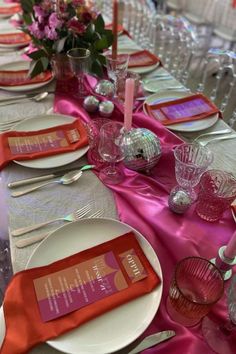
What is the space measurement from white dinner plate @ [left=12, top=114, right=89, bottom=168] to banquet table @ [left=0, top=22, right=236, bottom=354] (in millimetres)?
20

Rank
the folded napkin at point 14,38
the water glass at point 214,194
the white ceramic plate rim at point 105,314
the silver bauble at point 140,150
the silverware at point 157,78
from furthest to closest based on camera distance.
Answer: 1. the folded napkin at point 14,38
2. the silverware at point 157,78
3. the silver bauble at point 140,150
4. the water glass at point 214,194
5. the white ceramic plate rim at point 105,314

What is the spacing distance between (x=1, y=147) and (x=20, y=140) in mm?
62

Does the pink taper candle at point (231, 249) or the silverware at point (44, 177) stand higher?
the pink taper candle at point (231, 249)

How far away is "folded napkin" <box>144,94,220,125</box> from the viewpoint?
3.46ft

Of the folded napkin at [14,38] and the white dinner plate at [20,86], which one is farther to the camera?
the folded napkin at [14,38]

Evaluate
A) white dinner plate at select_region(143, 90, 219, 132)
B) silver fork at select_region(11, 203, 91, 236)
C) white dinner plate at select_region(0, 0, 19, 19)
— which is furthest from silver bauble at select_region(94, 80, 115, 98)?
white dinner plate at select_region(0, 0, 19, 19)

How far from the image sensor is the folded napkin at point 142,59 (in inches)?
54.1

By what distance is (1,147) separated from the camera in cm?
88

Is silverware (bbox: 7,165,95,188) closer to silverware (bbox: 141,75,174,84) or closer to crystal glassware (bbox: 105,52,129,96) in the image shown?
crystal glassware (bbox: 105,52,129,96)

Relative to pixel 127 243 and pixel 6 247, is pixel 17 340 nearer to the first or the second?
pixel 127 243

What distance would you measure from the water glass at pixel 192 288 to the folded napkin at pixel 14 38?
1.38 m

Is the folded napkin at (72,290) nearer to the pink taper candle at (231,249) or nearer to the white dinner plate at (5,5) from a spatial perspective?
the pink taper candle at (231,249)

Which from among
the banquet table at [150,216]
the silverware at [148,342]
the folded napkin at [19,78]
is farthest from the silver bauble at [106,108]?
the silverware at [148,342]

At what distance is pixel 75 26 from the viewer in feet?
3.54
